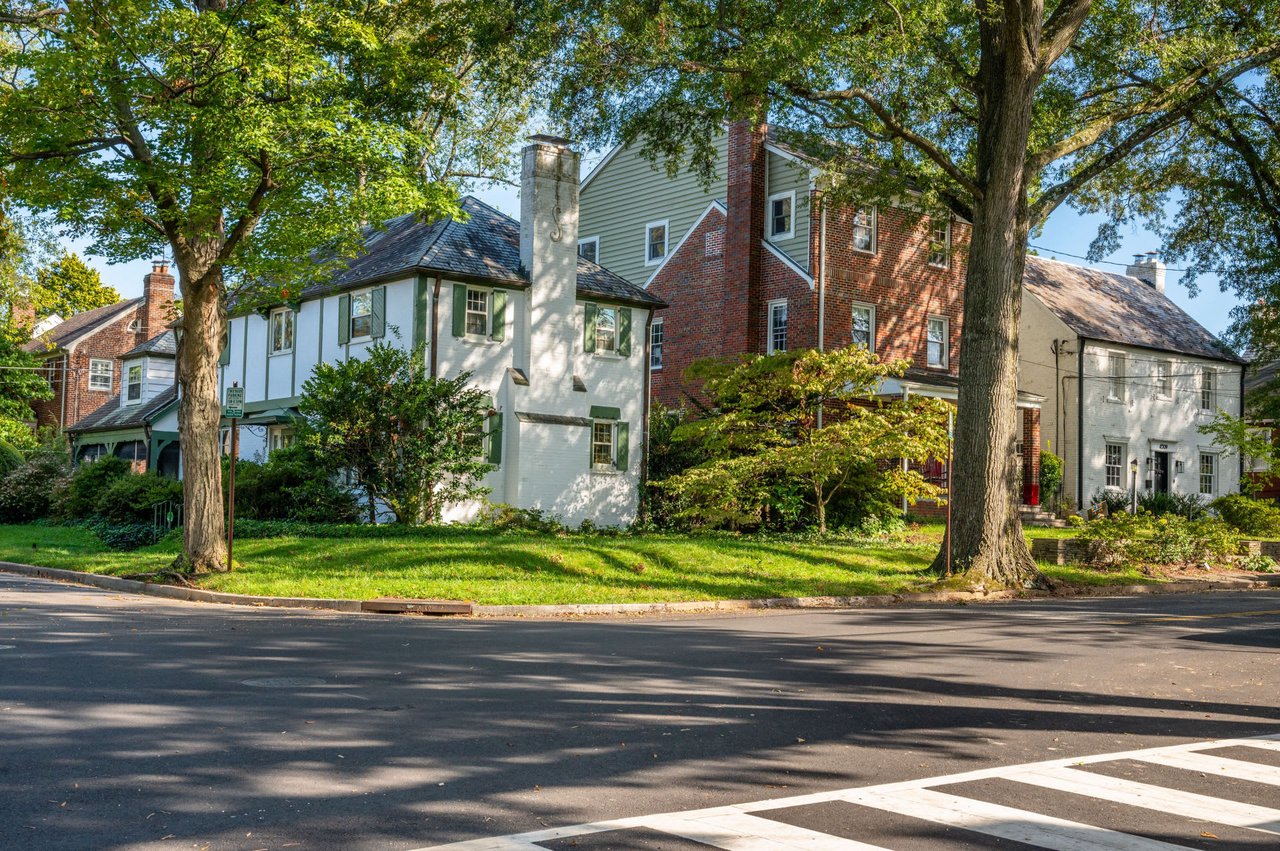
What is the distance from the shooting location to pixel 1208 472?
152 feet

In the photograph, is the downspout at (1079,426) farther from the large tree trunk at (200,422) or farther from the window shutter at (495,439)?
the large tree trunk at (200,422)

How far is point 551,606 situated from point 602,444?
52.8ft

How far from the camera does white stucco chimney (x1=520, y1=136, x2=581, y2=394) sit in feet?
103

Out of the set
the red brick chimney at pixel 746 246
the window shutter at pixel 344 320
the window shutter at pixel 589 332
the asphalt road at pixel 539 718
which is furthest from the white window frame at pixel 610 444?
the asphalt road at pixel 539 718

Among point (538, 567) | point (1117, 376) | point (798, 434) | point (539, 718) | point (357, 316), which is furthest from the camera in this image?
point (1117, 376)

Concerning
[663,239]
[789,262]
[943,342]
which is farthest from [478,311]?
[943,342]

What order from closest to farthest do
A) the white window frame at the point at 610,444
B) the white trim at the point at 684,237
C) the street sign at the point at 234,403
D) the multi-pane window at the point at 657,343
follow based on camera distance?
the street sign at the point at 234,403, the white window frame at the point at 610,444, the white trim at the point at 684,237, the multi-pane window at the point at 657,343

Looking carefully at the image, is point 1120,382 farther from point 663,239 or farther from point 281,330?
point 281,330

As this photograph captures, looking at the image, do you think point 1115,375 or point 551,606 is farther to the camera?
point 1115,375

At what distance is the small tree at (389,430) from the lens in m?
26.5

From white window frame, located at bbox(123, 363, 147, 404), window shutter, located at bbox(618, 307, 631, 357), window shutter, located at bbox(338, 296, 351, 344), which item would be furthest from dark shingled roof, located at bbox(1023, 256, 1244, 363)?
white window frame, located at bbox(123, 363, 147, 404)

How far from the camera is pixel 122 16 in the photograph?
57.5 feet

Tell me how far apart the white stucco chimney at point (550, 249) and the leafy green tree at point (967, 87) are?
331 inches

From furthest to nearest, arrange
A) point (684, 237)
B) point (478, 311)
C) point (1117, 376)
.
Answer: point (1117, 376)
point (684, 237)
point (478, 311)
